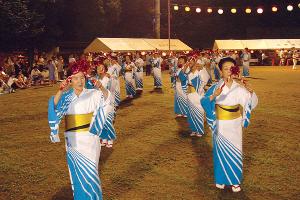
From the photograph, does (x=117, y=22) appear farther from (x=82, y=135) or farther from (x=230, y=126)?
(x=82, y=135)

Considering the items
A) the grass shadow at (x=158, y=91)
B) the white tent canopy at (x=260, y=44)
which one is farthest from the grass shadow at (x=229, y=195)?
the white tent canopy at (x=260, y=44)

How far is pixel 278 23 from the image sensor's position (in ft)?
171

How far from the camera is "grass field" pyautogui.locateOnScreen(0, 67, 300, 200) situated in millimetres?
6098

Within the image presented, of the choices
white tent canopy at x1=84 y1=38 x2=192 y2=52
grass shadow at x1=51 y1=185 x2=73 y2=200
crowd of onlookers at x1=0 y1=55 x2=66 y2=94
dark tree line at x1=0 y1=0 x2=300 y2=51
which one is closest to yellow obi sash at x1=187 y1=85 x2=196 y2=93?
grass shadow at x1=51 y1=185 x2=73 y2=200

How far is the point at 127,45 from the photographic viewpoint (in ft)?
104

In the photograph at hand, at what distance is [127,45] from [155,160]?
81.6 feet

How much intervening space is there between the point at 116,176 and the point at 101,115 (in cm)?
244

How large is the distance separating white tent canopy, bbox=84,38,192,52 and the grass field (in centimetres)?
1764

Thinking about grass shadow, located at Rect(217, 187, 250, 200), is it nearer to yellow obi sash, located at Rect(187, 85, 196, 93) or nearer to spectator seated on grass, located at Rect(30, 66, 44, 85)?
A: yellow obi sash, located at Rect(187, 85, 196, 93)

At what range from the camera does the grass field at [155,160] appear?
610 centimetres

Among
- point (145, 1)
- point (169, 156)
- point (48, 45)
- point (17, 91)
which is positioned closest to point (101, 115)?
point (169, 156)

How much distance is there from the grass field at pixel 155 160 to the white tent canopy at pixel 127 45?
17.6 m

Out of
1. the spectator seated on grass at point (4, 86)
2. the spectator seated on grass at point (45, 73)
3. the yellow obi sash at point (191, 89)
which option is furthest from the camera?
the spectator seated on grass at point (45, 73)

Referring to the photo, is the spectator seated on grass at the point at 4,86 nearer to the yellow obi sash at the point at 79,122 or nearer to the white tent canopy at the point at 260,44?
the yellow obi sash at the point at 79,122
